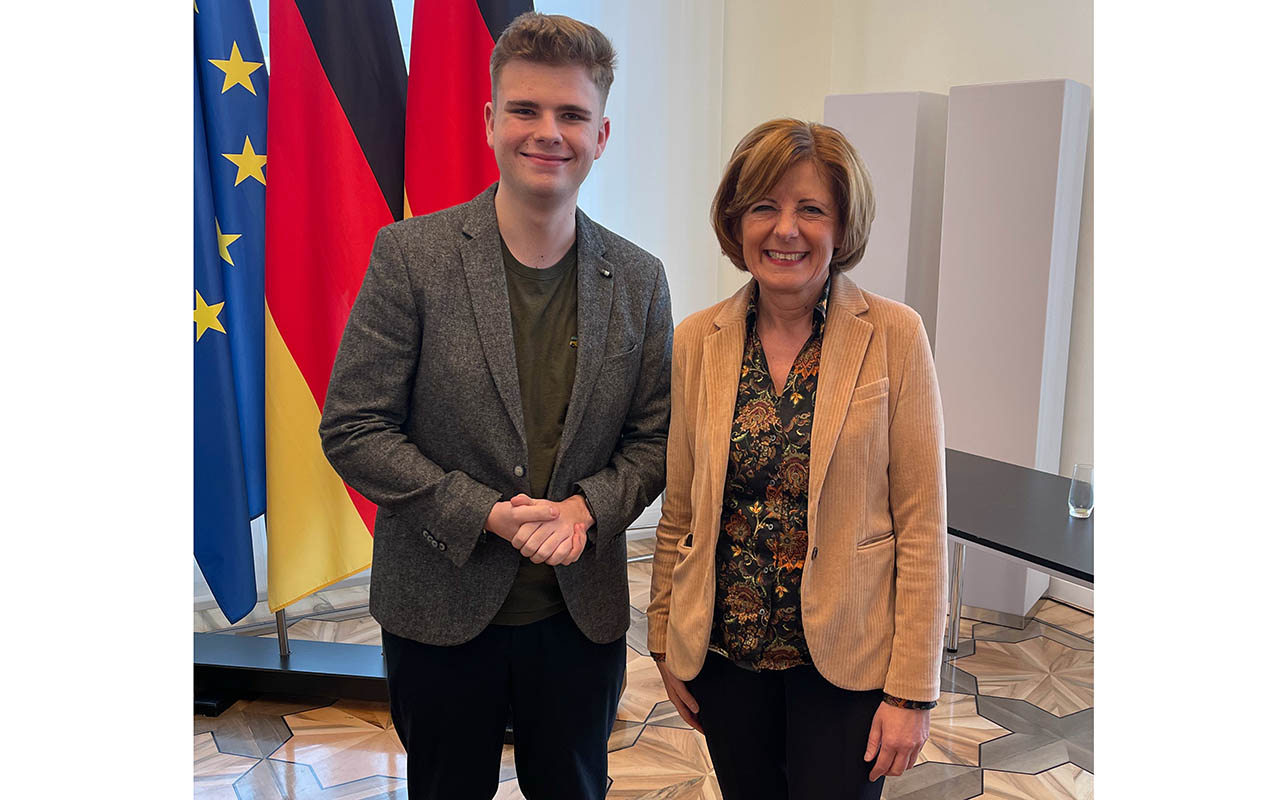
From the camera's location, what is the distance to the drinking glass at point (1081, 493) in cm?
264

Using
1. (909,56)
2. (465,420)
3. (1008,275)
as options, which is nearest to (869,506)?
(465,420)

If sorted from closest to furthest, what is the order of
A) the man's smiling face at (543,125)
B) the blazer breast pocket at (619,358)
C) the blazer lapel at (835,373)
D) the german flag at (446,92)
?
the blazer lapel at (835,373), the man's smiling face at (543,125), the blazer breast pocket at (619,358), the german flag at (446,92)

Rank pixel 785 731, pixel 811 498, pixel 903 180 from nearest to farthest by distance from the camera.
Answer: pixel 811 498, pixel 785 731, pixel 903 180

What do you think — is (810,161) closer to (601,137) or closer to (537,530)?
(601,137)

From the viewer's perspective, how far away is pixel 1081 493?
8.75 feet

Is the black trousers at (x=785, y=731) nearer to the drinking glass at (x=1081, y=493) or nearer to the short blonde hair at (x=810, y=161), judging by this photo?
the short blonde hair at (x=810, y=161)

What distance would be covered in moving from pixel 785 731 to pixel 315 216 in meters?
Result: 2.08

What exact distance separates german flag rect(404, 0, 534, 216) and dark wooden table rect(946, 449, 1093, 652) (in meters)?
1.80

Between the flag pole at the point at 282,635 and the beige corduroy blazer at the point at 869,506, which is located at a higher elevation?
the beige corduroy blazer at the point at 869,506

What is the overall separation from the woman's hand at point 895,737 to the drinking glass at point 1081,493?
1.59 meters

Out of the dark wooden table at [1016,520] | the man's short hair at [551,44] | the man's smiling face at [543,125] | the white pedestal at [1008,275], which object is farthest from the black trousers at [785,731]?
the white pedestal at [1008,275]


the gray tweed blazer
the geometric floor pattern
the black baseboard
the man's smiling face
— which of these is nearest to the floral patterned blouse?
the gray tweed blazer

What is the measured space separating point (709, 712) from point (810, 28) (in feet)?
14.6
